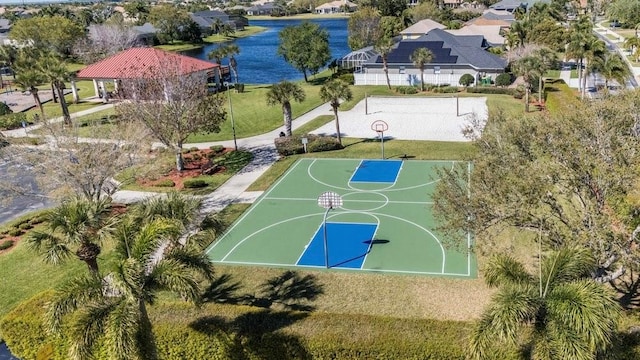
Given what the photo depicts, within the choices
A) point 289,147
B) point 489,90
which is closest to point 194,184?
point 289,147

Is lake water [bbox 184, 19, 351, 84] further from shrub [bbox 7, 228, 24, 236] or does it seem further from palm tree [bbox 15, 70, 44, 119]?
shrub [bbox 7, 228, 24, 236]

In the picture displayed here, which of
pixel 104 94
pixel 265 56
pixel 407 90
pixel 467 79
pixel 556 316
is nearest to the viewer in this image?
pixel 556 316

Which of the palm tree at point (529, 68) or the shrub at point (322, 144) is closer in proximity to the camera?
the shrub at point (322, 144)

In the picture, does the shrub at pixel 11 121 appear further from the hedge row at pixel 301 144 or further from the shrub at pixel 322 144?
the shrub at pixel 322 144

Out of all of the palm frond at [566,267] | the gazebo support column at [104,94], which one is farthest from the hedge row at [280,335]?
the gazebo support column at [104,94]

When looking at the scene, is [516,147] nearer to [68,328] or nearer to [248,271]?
[248,271]

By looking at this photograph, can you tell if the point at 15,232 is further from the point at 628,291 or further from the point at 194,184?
the point at 628,291

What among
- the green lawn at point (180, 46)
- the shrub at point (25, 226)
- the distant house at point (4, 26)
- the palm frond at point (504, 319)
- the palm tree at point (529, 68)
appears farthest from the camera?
the distant house at point (4, 26)
